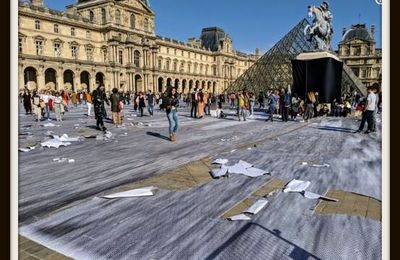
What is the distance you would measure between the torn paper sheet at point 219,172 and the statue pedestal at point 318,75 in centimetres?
1370

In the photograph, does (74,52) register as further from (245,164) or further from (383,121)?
(383,121)

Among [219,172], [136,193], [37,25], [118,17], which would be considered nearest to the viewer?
[136,193]

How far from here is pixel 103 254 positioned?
2627 millimetres

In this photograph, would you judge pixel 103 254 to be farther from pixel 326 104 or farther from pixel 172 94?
pixel 326 104

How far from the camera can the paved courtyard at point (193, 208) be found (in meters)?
2.71

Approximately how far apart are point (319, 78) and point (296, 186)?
14625 mm

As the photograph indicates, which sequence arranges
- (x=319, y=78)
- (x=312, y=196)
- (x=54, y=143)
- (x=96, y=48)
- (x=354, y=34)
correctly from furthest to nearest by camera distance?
1. (x=96, y=48)
2. (x=354, y=34)
3. (x=319, y=78)
4. (x=54, y=143)
5. (x=312, y=196)

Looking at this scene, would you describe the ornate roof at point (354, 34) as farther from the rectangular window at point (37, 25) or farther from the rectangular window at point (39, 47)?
the rectangular window at point (37, 25)

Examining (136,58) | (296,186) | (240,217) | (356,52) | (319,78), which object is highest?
(136,58)

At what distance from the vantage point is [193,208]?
361cm

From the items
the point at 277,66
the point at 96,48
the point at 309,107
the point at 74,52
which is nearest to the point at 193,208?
the point at 309,107

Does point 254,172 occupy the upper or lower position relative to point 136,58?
lower
